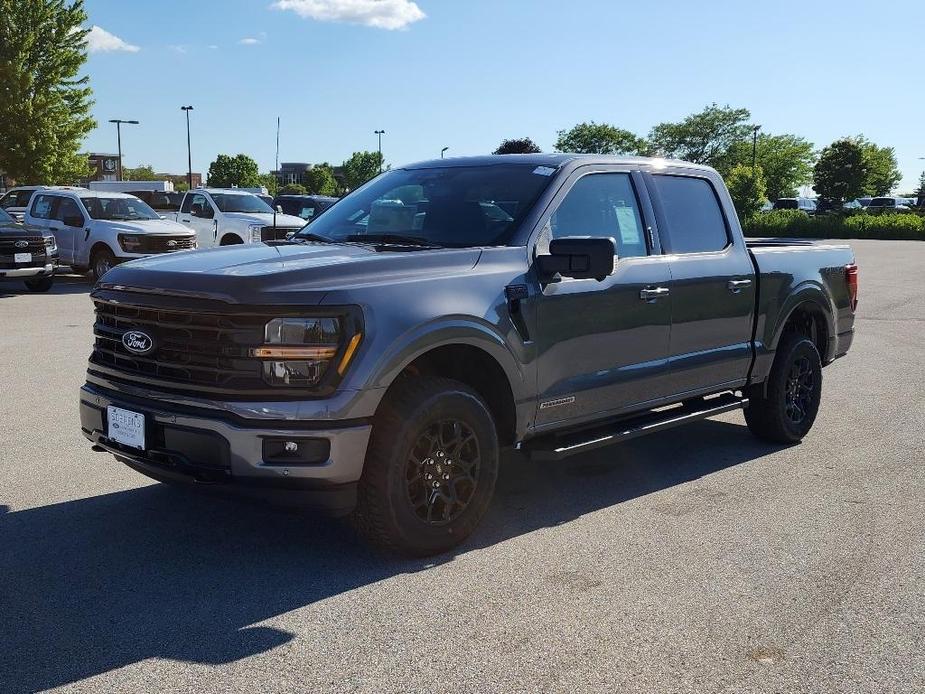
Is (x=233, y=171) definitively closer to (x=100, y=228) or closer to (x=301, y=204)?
(x=301, y=204)

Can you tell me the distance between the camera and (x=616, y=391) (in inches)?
212

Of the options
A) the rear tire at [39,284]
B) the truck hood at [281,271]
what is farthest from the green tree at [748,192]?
the truck hood at [281,271]

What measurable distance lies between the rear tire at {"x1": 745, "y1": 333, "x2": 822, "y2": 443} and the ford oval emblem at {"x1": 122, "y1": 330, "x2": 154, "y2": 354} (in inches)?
165

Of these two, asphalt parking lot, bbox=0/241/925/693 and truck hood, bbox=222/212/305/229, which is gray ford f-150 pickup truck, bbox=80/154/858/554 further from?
truck hood, bbox=222/212/305/229

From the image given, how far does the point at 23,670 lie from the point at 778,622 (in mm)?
2781

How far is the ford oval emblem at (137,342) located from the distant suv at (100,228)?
13.9 meters

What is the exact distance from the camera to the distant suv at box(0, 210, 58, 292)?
53.7 ft

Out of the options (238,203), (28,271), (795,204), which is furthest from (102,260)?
(795,204)

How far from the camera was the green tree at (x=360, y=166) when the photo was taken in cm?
11431

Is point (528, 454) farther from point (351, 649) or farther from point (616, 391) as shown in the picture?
point (351, 649)

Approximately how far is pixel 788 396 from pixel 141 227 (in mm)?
14232

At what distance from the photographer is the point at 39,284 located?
17547 mm

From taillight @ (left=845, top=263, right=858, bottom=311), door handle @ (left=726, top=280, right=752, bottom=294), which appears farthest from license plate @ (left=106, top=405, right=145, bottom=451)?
taillight @ (left=845, top=263, right=858, bottom=311)

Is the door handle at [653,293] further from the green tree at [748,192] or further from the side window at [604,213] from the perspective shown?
the green tree at [748,192]
